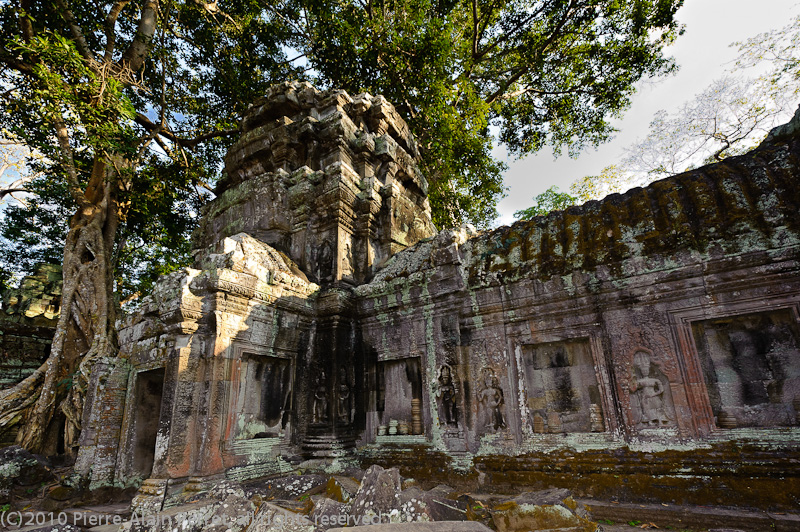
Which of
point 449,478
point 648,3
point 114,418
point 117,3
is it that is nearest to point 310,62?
point 117,3

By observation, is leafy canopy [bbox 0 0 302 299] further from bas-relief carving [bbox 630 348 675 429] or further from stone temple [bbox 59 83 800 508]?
bas-relief carving [bbox 630 348 675 429]

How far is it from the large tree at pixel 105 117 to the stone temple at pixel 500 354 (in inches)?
91.6

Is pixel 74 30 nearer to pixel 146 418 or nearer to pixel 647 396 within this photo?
pixel 146 418

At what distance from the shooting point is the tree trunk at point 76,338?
6.80m

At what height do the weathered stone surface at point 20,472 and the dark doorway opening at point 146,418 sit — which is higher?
the dark doorway opening at point 146,418

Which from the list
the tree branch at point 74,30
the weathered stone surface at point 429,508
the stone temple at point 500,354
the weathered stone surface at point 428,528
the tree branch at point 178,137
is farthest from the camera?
the tree branch at point 178,137

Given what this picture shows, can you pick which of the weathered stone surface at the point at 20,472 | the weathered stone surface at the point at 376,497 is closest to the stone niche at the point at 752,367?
the weathered stone surface at the point at 376,497

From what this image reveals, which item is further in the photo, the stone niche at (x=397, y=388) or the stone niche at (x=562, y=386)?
the stone niche at (x=397, y=388)

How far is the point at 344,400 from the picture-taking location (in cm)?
565

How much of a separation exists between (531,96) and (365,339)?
11232 millimetres

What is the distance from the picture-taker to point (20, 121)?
816 cm

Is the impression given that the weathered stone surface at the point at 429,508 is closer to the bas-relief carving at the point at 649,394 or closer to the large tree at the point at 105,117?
the bas-relief carving at the point at 649,394

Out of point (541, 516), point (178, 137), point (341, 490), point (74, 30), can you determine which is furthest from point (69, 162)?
point (541, 516)

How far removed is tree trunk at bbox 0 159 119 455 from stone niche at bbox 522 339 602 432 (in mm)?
6883
